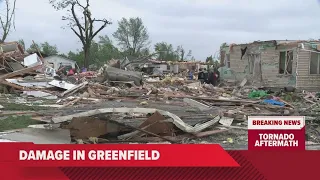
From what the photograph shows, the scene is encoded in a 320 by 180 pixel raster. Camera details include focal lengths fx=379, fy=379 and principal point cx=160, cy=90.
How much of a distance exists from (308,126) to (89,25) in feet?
106

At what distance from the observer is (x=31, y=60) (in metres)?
19.8

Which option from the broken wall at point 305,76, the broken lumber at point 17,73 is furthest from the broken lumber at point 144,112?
the broken wall at point 305,76

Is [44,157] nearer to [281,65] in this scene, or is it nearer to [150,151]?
[150,151]

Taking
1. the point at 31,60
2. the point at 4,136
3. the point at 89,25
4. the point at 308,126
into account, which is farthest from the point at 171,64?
the point at 4,136

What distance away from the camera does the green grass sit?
22.8 feet

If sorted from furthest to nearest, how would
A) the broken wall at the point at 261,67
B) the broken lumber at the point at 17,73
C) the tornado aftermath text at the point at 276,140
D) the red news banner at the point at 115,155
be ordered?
the broken wall at the point at 261,67, the broken lumber at the point at 17,73, the tornado aftermath text at the point at 276,140, the red news banner at the point at 115,155

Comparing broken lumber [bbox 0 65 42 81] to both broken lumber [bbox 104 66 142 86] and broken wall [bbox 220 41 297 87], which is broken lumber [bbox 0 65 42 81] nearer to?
broken lumber [bbox 104 66 142 86]

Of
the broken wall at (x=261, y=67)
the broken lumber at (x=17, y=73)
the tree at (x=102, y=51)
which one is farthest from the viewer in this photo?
the tree at (x=102, y=51)

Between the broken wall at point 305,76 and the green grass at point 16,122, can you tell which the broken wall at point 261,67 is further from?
the green grass at point 16,122

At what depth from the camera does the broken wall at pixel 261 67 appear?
2153 cm
